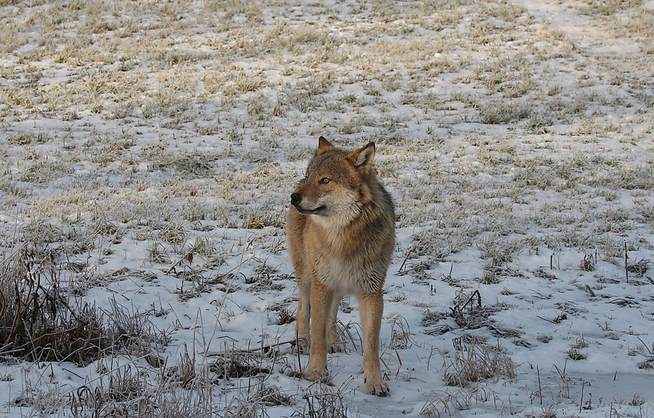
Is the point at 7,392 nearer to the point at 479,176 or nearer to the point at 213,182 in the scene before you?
the point at 213,182

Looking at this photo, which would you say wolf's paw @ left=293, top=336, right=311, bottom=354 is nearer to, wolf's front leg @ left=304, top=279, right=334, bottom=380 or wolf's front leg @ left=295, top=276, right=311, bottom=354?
wolf's front leg @ left=295, top=276, right=311, bottom=354

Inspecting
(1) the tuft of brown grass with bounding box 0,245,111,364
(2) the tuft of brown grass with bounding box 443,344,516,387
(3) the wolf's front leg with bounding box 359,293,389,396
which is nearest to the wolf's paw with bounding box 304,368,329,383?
(3) the wolf's front leg with bounding box 359,293,389,396

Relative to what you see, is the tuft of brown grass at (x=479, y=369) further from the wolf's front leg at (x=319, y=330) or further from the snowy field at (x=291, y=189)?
the wolf's front leg at (x=319, y=330)

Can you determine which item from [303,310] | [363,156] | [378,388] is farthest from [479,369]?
[363,156]

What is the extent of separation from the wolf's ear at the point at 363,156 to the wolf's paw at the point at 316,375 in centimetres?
171

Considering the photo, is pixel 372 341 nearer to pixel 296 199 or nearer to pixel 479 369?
pixel 479 369

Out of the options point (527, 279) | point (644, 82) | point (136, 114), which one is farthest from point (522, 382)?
point (644, 82)

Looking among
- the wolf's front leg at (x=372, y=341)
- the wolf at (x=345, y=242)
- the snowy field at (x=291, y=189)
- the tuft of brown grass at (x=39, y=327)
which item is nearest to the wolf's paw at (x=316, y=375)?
the wolf at (x=345, y=242)

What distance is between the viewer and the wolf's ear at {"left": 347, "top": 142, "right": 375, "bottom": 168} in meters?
4.68

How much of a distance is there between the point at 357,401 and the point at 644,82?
17.4 meters

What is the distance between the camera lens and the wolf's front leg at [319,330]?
4.46 meters

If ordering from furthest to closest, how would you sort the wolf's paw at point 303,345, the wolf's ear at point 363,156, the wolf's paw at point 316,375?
the wolf's paw at point 303,345
the wolf's ear at point 363,156
the wolf's paw at point 316,375

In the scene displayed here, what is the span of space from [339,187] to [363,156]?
336mm

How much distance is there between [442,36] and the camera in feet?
68.3
